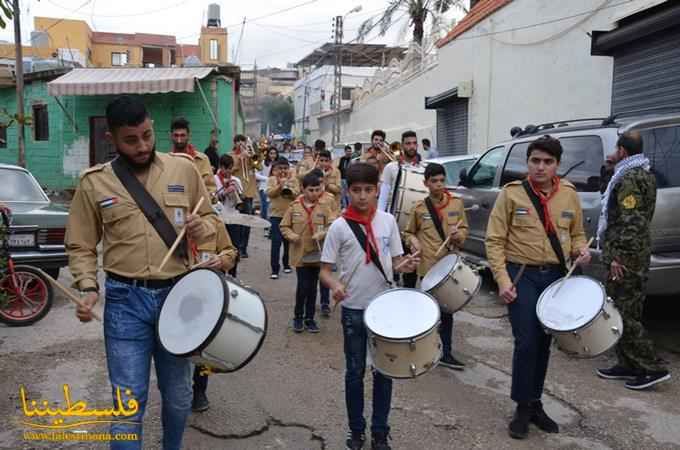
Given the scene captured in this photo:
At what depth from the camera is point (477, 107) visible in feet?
54.1

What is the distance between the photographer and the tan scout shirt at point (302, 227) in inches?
255

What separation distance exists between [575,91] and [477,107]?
470cm

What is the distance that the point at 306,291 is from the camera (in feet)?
21.1

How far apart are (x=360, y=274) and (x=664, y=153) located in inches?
134

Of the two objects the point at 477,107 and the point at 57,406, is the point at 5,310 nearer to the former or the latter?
the point at 57,406

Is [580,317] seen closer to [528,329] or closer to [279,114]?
[528,329]

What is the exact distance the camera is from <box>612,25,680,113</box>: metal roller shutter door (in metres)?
9.20

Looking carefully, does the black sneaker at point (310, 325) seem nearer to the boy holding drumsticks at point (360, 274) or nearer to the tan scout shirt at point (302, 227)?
the tan scout shirt at point (302, 227)

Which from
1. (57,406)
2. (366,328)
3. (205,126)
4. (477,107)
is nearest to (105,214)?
(366,328)

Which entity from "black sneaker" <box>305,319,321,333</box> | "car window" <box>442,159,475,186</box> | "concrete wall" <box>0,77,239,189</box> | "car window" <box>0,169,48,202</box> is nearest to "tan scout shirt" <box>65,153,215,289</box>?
"black sneaker" <box>305,319,321,333</box>

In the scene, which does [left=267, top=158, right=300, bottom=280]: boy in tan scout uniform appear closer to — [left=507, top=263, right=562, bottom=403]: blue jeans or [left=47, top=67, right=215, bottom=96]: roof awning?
[left=507, top=263, right=562, bottom=403]: blue jeans

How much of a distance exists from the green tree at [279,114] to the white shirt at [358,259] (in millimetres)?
66949

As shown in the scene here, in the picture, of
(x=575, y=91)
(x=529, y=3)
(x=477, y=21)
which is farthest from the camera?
(x=477, y=21)

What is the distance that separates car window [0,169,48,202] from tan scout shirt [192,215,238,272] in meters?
5.31
